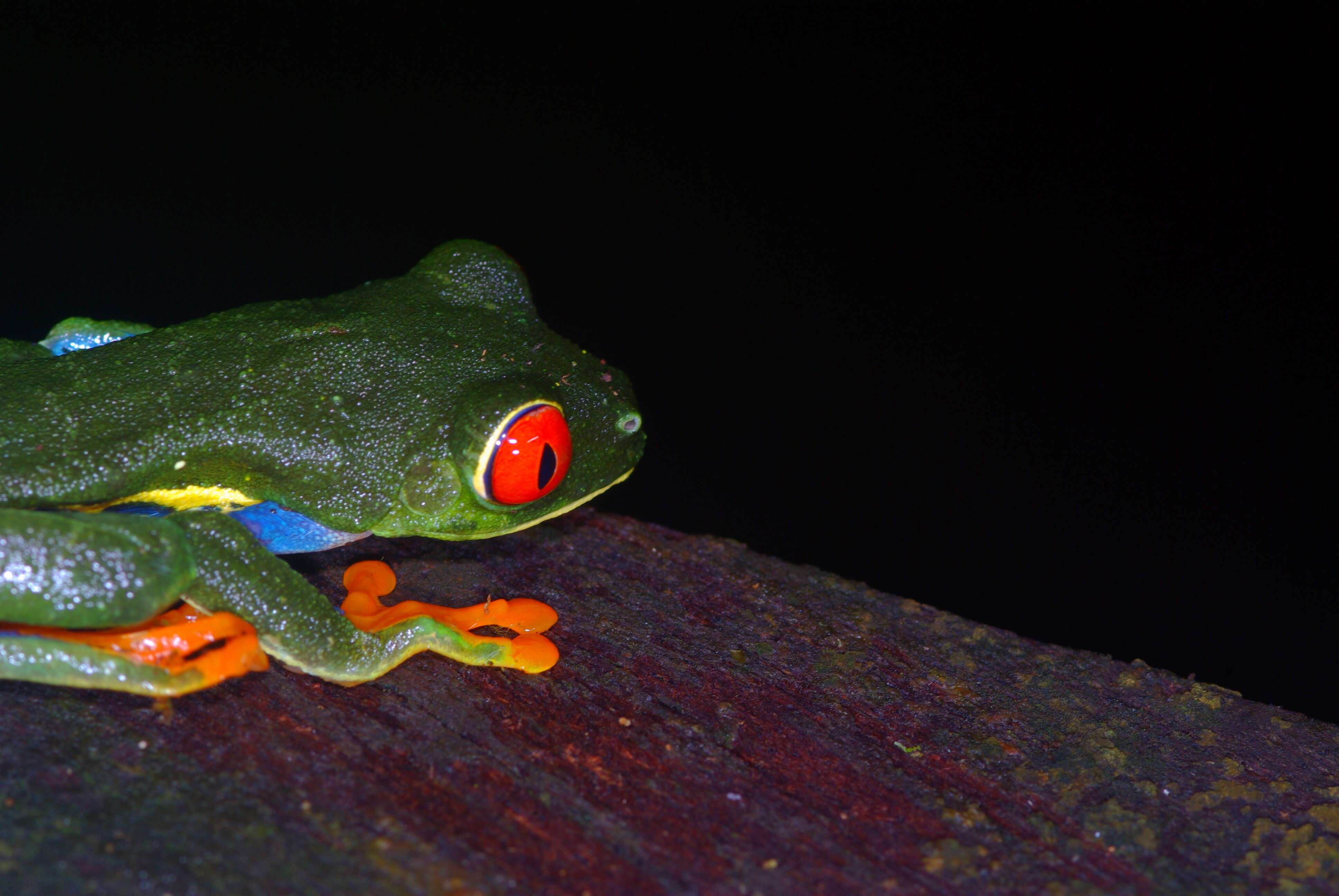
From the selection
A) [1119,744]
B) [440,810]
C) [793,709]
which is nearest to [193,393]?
[440,810]

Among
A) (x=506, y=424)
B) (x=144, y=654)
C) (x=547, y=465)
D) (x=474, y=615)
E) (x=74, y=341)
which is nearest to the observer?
(x=144, y=654)

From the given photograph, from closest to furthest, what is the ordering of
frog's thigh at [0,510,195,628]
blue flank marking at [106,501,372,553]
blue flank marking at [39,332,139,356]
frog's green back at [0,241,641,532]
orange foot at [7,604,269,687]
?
frog's thigh at [0,510,195,628] < orange foot at [7,604,269,687] < frog's green back at [0,241,641,532] < blue flank marking at [106,501,372,553] < blue flank marking at [39,332,139,356]

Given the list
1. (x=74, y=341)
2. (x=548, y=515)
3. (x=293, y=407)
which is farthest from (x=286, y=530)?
(x=74, y=341)

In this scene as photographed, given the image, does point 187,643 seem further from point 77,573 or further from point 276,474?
point 276,474

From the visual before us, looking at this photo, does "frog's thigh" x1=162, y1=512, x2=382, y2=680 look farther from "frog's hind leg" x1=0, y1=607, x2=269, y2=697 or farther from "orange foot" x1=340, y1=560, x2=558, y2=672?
"orange foot" x1=340, y1=560, x2=558, y2=672

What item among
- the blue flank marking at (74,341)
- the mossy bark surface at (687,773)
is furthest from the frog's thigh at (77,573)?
the blue flank marking at (74,341)

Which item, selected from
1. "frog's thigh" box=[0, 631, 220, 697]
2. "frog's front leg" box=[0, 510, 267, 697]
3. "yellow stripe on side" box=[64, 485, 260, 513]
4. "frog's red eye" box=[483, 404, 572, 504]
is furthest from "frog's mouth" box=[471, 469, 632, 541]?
"frog's thigh" box=[0, 631, 220, 697]

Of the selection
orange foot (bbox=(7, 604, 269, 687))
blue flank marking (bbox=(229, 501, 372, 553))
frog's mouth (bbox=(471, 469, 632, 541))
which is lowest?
orange foot (bbox=(7, 604, 269, 687))
